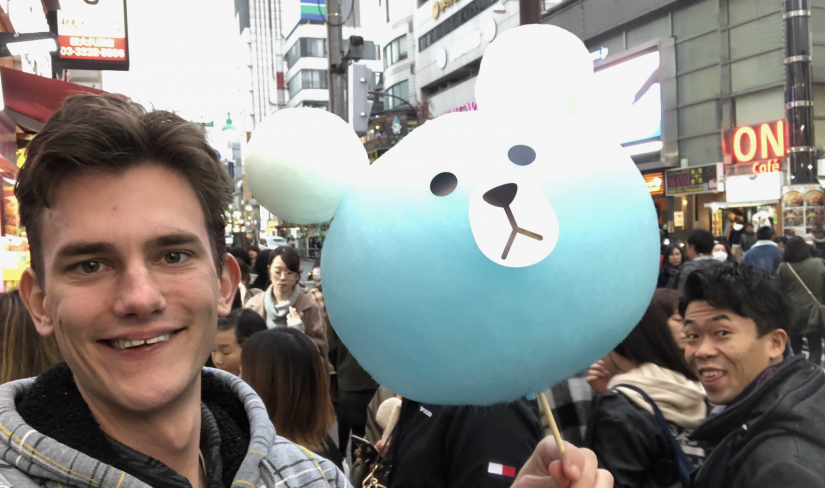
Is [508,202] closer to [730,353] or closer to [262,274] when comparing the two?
[730,353]

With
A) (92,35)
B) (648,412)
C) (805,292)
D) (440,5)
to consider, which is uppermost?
(440,5)

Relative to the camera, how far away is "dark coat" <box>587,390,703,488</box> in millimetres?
2326

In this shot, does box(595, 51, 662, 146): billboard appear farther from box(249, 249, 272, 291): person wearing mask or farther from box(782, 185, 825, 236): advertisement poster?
box(249, 249, 272, 291): person wearing mask

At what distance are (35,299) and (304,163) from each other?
2.30ft

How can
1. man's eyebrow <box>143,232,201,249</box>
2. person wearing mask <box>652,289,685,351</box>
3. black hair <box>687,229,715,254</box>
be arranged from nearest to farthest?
man's eyebrow <box>143,232,201,249</box> → person wearing mask <box>652,289,685,351</box> → black hair <box>687,229,715,254</box>

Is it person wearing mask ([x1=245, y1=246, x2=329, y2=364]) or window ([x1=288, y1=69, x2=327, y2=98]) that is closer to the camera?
person wearing mask ([x1=245, y1=246, x2=329, y2=364])

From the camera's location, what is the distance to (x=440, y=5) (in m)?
41.2

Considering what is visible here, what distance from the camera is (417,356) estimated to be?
1.53 metres

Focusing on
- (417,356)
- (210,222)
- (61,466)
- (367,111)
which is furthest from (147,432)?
(367,111)

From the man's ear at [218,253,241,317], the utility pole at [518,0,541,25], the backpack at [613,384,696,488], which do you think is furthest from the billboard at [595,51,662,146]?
the man's ear at [218,253,241,317]

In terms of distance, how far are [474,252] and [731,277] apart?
5.33 feet

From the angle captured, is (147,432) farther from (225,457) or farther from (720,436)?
(720,436)

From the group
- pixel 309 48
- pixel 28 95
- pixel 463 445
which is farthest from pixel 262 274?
pixel 309 48

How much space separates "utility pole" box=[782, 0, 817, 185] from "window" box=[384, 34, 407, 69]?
115 feet
